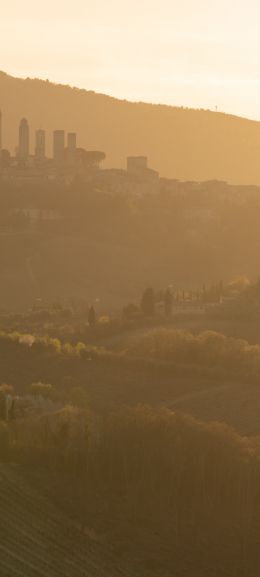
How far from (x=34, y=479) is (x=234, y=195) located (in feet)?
271

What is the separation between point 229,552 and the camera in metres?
29.6

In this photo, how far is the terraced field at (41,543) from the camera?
2709 centimetres

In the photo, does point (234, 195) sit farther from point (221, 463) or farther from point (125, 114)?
point (221, 463)

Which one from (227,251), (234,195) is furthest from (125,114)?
(227,251)

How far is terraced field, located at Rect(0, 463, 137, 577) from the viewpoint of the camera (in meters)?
27.1

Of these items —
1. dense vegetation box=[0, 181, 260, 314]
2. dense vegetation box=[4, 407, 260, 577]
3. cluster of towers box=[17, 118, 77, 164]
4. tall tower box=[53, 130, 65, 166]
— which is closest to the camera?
dense vegetation box=[4, 407, 260, 577]

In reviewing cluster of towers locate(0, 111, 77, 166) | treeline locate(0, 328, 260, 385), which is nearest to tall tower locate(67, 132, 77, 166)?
cluster of towers locate(0, 111, 77, 166)

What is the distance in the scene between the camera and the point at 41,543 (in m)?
28.1

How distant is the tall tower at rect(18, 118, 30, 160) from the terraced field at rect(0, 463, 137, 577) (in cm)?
7312

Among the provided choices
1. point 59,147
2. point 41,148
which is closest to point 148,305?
point 41,148

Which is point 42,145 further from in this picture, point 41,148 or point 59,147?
point 59,147

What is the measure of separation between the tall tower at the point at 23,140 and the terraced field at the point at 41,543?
73.1 m

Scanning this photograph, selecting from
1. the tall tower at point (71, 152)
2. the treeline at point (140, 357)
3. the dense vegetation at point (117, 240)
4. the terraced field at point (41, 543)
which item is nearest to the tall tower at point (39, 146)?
the tall tower at point (71, 152)

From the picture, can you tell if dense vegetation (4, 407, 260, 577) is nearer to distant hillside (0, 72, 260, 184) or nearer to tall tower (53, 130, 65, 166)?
tall tower (53, 130, 65, 166)
